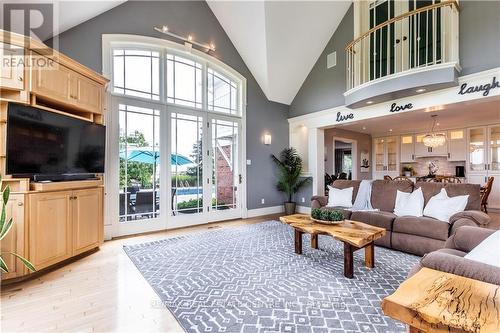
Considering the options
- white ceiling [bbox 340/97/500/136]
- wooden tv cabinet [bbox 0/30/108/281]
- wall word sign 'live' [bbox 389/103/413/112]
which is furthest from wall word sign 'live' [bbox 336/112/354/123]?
wooden tv cabinet [bbox 0/30/108/281]

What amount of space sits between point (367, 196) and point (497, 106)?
4273 mm

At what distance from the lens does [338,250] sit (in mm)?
3361

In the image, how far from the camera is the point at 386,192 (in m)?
4.09

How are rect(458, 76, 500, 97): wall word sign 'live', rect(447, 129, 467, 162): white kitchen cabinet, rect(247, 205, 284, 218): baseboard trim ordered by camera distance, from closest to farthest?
rect(458, 76, 500, 97): wall word sign 'live' < rect(247, 205, 284, 218): baseboard trim < rect(447, 129, 467, 162): white kitchen cabinet

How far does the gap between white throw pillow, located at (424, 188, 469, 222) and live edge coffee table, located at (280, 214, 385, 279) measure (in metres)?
1.08

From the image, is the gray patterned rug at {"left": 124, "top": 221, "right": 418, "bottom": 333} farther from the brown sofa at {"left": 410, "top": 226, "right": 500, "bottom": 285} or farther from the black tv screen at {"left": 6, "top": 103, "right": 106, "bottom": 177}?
the black tv screen at {"left": 6, "top": 103, "right": 106, "bottom": 177}

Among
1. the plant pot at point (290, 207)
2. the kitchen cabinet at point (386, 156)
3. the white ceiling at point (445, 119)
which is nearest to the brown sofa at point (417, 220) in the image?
the white ceiling at point (445, 119)

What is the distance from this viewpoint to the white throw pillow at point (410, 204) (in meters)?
3.49

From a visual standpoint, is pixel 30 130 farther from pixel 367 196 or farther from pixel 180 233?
pixel 367 196

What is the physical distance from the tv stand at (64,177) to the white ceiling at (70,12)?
2.03 meters

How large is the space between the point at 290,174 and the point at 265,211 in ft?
3.87

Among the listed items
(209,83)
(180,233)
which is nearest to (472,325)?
(180,233)

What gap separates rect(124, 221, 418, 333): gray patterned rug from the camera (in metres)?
1.83

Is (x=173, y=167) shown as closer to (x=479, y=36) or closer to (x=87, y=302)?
(x=87, y=302)
